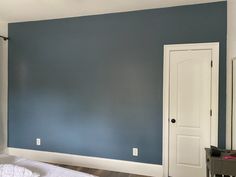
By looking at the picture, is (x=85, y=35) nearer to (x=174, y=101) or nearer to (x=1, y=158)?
(x=174, y=101)

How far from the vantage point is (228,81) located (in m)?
2.85

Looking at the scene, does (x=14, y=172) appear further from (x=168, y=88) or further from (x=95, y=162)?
(x=168, y=88)

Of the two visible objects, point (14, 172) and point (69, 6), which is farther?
point (69, 6)

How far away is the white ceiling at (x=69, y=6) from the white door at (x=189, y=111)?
80 centimetres

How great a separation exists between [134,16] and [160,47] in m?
0.66

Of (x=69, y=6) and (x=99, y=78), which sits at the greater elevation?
(x=69, y=6)

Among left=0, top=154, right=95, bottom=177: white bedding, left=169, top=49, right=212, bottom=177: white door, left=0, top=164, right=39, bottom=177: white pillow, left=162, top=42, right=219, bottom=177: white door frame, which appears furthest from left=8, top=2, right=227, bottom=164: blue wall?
left=0, top=164, right=39, bottom=177: white pillow

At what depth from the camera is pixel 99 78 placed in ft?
11.5

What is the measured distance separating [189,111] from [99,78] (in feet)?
5.04

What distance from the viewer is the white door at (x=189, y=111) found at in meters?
2.98

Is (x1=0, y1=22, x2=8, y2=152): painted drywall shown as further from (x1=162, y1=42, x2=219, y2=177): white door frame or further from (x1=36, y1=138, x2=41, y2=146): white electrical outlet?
(x1=162, y1=42, x2=219, y2=177): white door frame

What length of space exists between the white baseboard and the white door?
1.10 feet

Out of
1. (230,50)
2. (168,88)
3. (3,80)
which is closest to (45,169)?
(168,88)

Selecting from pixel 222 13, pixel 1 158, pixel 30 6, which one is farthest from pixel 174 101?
pixel 30 6
